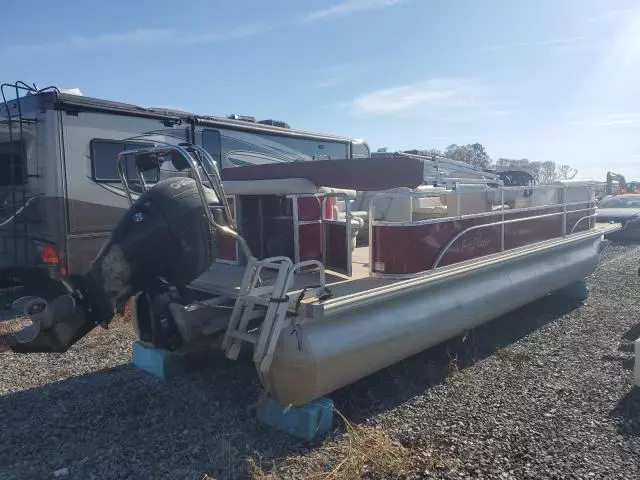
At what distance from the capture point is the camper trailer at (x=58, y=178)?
632 cm

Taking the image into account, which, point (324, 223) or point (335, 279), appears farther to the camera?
point (324, 223)

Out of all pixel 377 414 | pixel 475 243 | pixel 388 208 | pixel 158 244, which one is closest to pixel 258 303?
pixel 158 244

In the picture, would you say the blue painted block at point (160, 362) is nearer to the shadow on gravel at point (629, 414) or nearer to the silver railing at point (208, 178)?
the silver railing at point (208, 178)

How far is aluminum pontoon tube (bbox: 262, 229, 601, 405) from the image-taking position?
3508 mm

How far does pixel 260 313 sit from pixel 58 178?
375 centimetres

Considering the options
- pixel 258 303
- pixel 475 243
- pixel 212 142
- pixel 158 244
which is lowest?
pixel 258 303

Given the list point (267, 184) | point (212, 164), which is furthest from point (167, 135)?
point (212, 164)

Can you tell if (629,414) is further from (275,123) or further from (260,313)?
(275,123)

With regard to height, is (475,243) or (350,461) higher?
(475,243)

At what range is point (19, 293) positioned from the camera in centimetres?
818

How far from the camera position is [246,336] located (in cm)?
360

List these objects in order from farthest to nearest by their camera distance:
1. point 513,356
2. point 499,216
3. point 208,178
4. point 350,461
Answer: point 499,216 < point 513,356 < point 208,178 < point 350,461

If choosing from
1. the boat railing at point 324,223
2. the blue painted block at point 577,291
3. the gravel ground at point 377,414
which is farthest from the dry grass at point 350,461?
the blue painted block at point 577,291

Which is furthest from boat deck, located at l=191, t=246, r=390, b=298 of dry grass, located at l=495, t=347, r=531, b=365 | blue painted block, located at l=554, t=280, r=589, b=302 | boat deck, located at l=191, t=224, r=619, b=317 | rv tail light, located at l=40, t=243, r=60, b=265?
blue painted block, located at l=554, t=280, r=589, b=302
